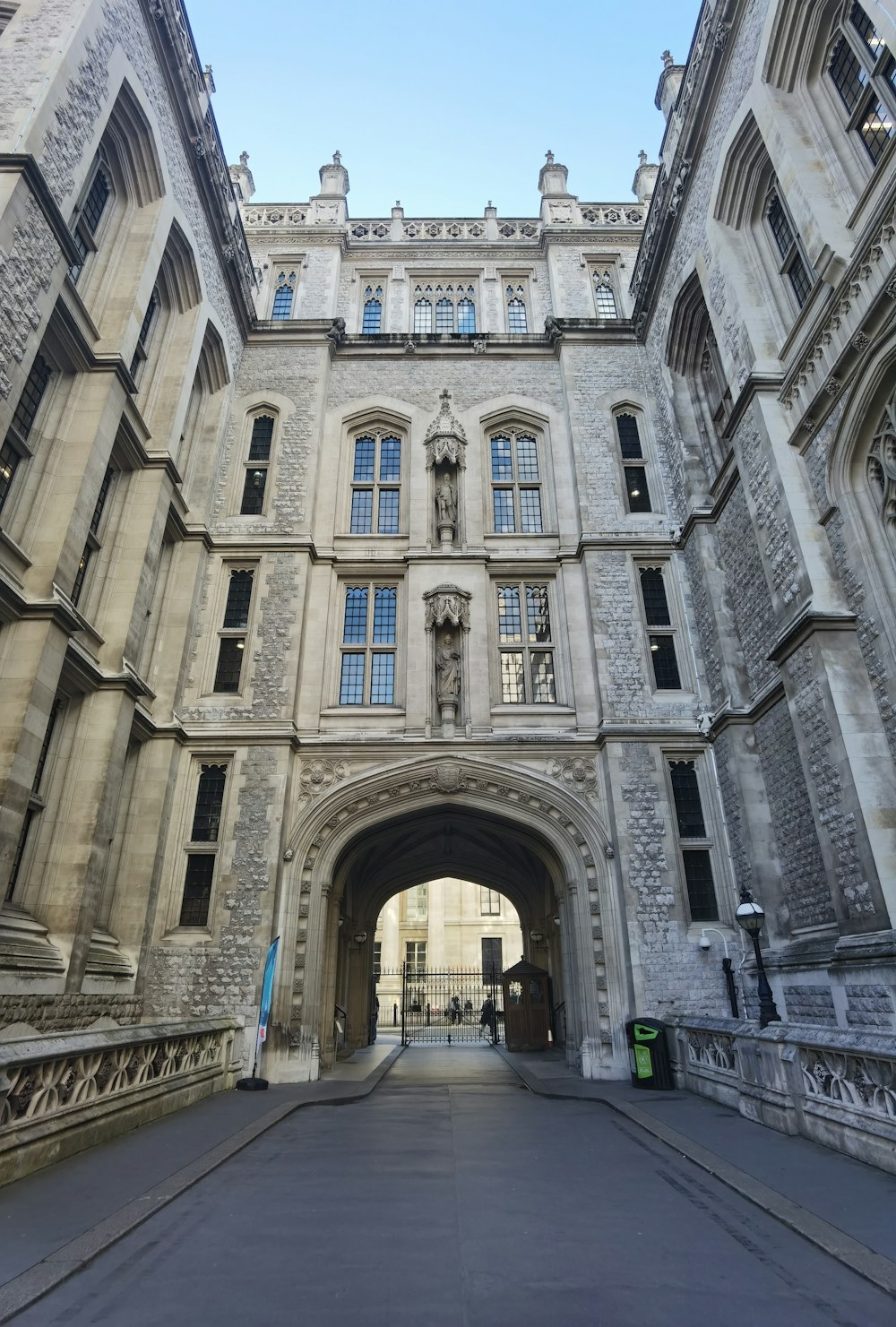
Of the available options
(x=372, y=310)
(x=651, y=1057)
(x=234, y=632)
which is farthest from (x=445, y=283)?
(x=651, y=1057)

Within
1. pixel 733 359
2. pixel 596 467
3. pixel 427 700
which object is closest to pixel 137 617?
pixel 427 700

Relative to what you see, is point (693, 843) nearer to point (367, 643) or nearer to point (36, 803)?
point (367, 643)

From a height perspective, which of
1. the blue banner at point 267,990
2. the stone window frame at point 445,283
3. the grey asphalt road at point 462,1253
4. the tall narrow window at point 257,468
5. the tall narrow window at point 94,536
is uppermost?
the stone window frame at point 445,283

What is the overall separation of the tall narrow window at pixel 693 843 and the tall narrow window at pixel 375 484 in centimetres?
901

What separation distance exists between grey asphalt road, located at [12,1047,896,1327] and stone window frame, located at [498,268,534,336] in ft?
72.8

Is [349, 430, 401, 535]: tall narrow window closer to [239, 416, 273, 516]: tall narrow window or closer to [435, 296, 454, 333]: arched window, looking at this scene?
[239, 416, 273, 516]: tall narrow window

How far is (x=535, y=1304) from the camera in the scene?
3615 mm

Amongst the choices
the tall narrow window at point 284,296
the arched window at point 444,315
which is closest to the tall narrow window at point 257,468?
the tall narrow window at point 284,296

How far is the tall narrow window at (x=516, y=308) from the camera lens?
75.2 ft

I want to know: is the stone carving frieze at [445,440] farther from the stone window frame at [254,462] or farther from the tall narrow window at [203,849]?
the tall narrow window at [203,849]

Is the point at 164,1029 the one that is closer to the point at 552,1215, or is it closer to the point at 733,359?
the point at 552,1215

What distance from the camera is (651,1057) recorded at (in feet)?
38.2

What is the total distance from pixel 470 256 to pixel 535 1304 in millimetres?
26491

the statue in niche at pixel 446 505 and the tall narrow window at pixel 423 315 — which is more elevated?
the tall narrow window at pixel 423 315
